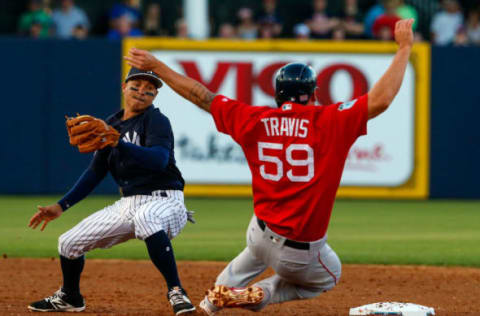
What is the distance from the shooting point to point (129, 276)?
7414 millimetres

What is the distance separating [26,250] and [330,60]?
→ 6510 mm

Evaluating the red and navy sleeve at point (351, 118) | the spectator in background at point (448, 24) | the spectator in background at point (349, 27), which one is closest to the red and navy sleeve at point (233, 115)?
the red and navy sleeve at point (351, 118)

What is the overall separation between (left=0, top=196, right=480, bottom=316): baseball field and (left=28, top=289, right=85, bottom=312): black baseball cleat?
0.11 m

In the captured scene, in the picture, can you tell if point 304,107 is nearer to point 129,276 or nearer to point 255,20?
point 129,276

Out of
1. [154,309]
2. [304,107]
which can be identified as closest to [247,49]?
[154,309]

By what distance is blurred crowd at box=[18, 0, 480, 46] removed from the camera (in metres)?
14.2

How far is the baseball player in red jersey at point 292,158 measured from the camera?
14.8ft

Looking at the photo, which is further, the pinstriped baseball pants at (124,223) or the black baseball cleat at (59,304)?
the black baseball cleat at (59,304)

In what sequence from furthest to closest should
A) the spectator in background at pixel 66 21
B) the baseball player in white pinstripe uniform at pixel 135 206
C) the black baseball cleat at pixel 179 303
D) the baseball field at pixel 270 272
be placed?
the spectator in background at pixel 66 21 < the baseball field at pixel 270 272 < the baseball player in white pinstripe uniform at pixel 135 206 < the black baseball cleat at pixel 179 303

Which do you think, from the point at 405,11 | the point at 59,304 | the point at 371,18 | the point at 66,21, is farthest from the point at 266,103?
the point at 59,304

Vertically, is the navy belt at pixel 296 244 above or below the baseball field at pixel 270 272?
above

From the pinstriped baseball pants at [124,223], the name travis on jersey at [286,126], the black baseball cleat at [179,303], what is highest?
the name travis on jersey at [286,126]

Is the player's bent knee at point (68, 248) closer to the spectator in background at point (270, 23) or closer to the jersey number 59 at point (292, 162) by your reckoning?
the jersey number 59 at point (292, 162)

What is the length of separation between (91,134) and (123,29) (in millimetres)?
9474
